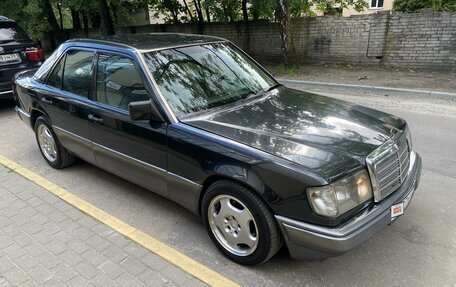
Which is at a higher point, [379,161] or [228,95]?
[228,95]

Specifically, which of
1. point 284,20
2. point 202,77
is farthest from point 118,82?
point 284,20

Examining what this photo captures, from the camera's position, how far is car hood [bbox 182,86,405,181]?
2.54 m

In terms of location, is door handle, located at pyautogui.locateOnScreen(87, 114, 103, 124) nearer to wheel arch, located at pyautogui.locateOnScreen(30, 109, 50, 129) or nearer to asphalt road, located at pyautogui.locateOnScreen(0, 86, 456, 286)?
asphalt road, located at pyautogui.locateOnScreen(0, 86, 456, 286)

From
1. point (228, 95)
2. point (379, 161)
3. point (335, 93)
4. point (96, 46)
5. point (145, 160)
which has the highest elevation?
point (96, 46)

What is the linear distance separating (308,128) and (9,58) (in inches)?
266

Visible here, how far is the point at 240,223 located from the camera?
9.25 ft

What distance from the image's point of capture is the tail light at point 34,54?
772 cm

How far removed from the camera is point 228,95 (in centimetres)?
353

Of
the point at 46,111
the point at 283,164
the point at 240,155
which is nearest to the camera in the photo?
the point at 283,164

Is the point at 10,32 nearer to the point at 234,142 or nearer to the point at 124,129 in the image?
the point at 124,129

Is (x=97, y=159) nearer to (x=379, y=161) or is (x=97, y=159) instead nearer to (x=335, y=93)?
(x=379, y=161)

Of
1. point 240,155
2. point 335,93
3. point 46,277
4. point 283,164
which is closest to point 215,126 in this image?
point 240,155

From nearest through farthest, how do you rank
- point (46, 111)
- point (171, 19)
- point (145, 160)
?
point (145, 160) → point (46, 111) → point (171, 19)

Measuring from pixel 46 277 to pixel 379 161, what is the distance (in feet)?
8.41
